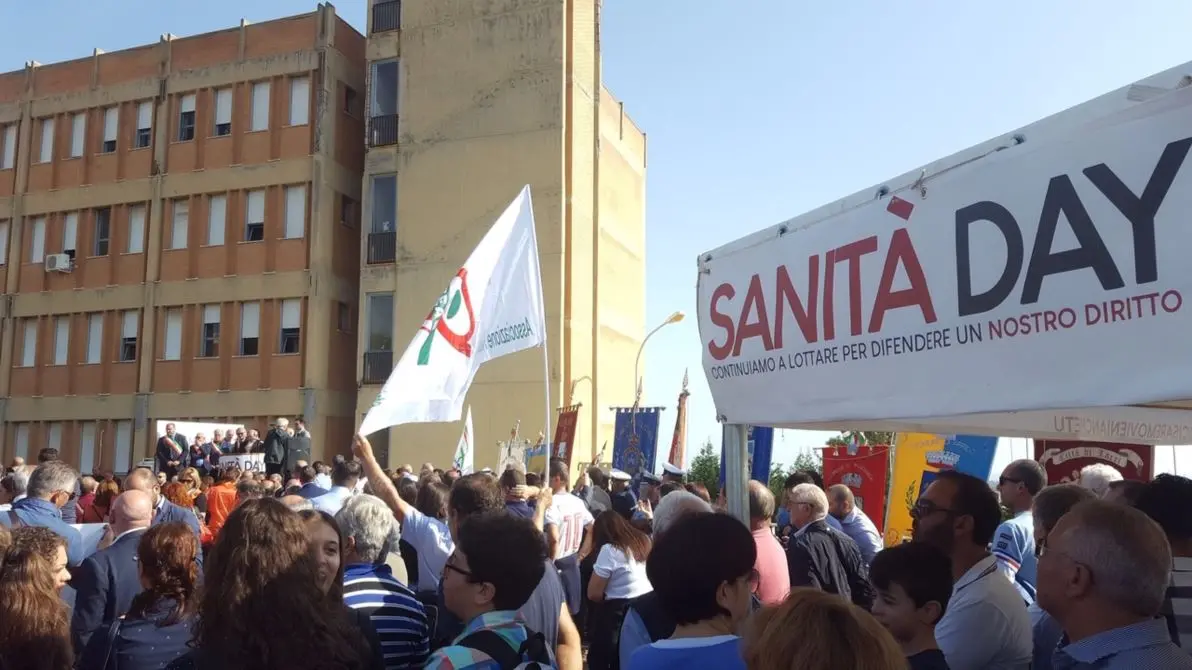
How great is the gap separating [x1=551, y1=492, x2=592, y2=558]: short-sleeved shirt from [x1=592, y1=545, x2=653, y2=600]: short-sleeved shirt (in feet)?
5.43

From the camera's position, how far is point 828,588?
591 centimetres

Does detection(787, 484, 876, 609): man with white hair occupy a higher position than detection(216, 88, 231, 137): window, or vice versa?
detection(216, 88, 231, 137): window

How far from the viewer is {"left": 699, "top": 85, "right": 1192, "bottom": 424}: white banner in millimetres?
2969

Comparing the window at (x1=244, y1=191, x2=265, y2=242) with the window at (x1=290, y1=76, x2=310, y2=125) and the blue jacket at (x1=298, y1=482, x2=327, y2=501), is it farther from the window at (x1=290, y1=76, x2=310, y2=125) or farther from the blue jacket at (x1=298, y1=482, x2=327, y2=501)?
the blue jacket at (x1=298, y1=482, x2=327, y2=501)

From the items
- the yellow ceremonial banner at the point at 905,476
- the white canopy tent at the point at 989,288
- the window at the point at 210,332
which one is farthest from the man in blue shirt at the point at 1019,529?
the window at the point at 210,332

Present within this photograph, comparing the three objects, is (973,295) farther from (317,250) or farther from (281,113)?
(281,113)

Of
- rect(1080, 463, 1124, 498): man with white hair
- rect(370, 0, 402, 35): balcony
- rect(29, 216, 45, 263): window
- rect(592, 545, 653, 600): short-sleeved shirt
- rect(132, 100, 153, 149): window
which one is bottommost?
rect(592, 545, 653, 600): short-sleeved shirt

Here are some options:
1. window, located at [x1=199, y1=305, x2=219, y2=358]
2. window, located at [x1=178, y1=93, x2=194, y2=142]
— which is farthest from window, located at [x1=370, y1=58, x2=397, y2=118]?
window, located at [x1=199, y1=305, x2=219, y2=358]

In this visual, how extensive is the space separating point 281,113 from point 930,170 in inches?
1116

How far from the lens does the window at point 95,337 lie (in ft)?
101

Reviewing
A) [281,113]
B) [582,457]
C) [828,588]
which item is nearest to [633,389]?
[582,457]

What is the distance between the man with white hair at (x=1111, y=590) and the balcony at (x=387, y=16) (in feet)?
96.0

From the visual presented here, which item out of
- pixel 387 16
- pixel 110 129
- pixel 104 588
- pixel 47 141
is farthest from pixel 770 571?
pixel 47 141

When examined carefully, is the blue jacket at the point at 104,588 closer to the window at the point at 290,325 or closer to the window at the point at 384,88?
the window at the point at 290,325
